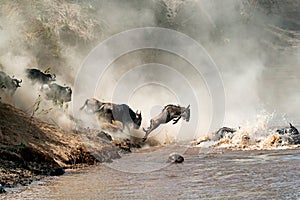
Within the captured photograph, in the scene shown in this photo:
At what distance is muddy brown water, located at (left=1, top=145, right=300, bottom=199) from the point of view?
27.5ft

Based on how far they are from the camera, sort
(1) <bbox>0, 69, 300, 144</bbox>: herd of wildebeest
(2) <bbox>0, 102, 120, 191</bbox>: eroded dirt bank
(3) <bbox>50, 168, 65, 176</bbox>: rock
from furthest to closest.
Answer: (1) <bbox>0, 69, 300, 144</bbox>: herd of wildebeest < (3) <bbox>50, 168, 65, 176</bbox>: rock < (2) <bbox>0, 102, 120, 191</bbox>: eroded dirt bank

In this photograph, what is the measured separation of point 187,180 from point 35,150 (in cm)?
388

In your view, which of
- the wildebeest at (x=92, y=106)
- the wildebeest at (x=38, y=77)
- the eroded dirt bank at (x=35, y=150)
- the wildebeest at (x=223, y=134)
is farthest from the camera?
the wildebeest at (x=92, y=106)

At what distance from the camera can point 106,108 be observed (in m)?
20.6

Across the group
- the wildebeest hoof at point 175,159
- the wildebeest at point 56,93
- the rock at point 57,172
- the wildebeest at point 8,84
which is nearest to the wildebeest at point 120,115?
the wildebeest at point 56,93

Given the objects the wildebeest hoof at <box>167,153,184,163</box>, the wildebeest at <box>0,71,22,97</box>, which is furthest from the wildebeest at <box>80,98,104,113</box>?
the wildebeest hoof at <box>167,153,184,163</box>

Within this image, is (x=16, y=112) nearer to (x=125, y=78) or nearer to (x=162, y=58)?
(x=125, y=78)

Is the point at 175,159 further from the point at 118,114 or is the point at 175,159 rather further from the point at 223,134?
the point at 118,114

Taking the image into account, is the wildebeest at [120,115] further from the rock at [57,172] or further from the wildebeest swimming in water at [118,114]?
the rock at [57,172]

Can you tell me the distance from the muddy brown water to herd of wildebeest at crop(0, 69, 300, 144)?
15.9 feet

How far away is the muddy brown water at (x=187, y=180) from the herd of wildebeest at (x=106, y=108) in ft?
15.9

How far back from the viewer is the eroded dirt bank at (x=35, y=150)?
33.6 ft

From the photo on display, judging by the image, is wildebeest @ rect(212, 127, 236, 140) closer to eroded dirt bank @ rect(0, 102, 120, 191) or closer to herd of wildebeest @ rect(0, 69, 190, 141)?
herd of wildebeest @ rect(0, 69, 190, 141)

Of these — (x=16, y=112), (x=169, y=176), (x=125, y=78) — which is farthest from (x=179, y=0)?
(x=169, y=176)
